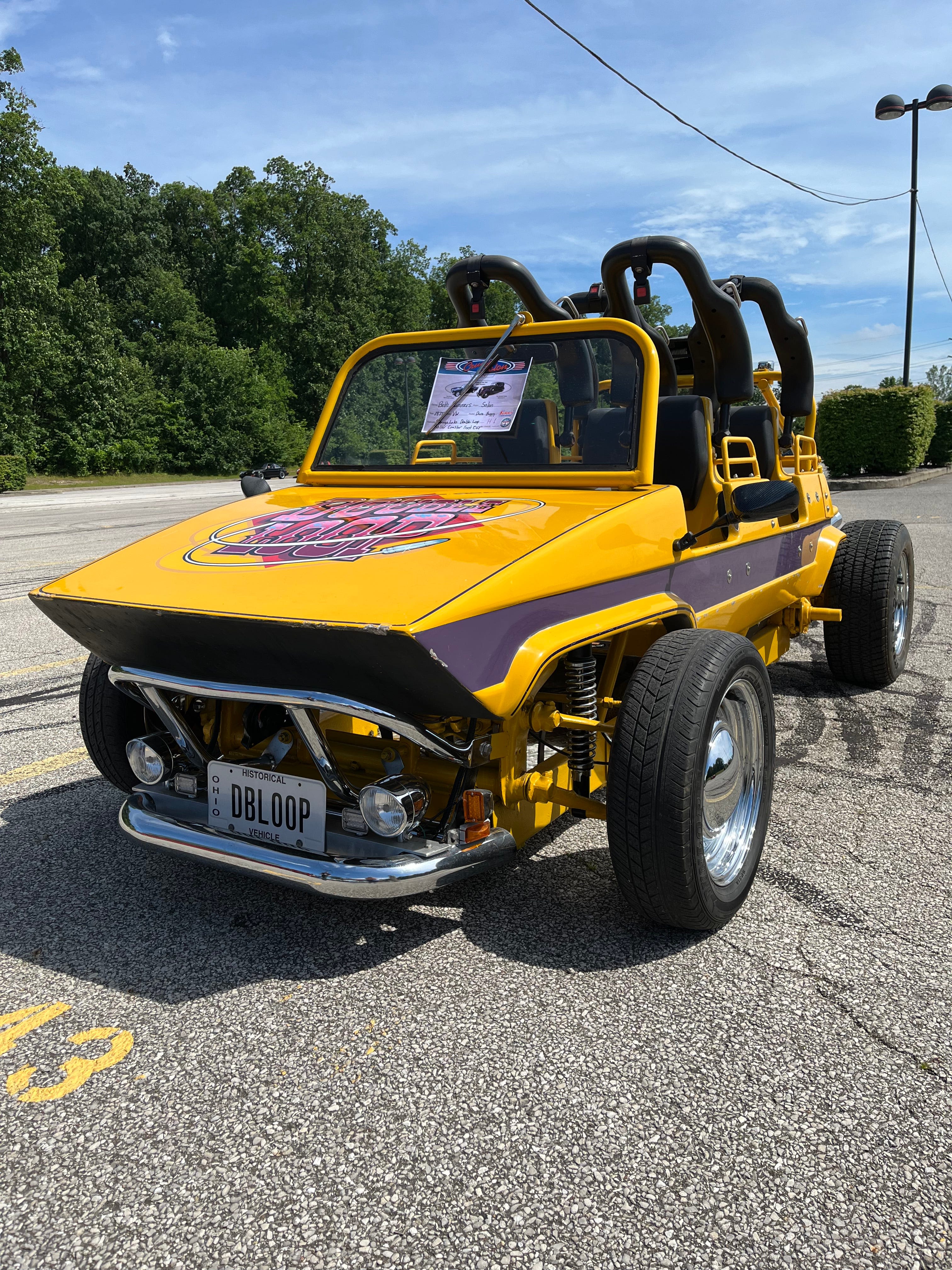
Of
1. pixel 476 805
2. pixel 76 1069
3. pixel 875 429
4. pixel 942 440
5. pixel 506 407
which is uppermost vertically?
pixel 875 429

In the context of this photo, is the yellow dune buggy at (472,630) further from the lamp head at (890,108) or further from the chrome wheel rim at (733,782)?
the lamp head at (890,108)

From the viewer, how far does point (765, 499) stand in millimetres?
3275

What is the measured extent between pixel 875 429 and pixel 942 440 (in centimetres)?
454

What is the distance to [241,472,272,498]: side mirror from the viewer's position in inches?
166

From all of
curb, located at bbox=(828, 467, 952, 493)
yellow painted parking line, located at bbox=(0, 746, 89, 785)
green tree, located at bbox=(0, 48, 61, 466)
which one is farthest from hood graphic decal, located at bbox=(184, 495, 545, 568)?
green tree, located at bbox=(0, 48, 61, 466)

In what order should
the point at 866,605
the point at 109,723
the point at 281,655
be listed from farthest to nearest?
the point at 866,605 → the point at 109,723 → the point at 281,655

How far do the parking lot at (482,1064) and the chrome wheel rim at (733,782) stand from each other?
21 centimetres

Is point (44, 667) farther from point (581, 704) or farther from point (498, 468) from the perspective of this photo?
point (581, 704)

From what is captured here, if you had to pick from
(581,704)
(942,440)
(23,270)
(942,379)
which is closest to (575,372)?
(581,704)

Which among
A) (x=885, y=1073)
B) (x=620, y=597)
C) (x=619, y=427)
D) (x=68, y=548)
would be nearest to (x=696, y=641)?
(x=620, y=597)

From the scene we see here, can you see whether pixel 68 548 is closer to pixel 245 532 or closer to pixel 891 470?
pixel 245 532

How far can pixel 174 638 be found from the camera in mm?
2633

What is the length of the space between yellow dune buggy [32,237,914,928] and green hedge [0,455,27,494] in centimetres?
2937

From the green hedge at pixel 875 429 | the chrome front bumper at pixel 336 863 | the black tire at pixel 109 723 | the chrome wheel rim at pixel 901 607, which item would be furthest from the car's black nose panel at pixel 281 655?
the green hedge at pixel 875 429
